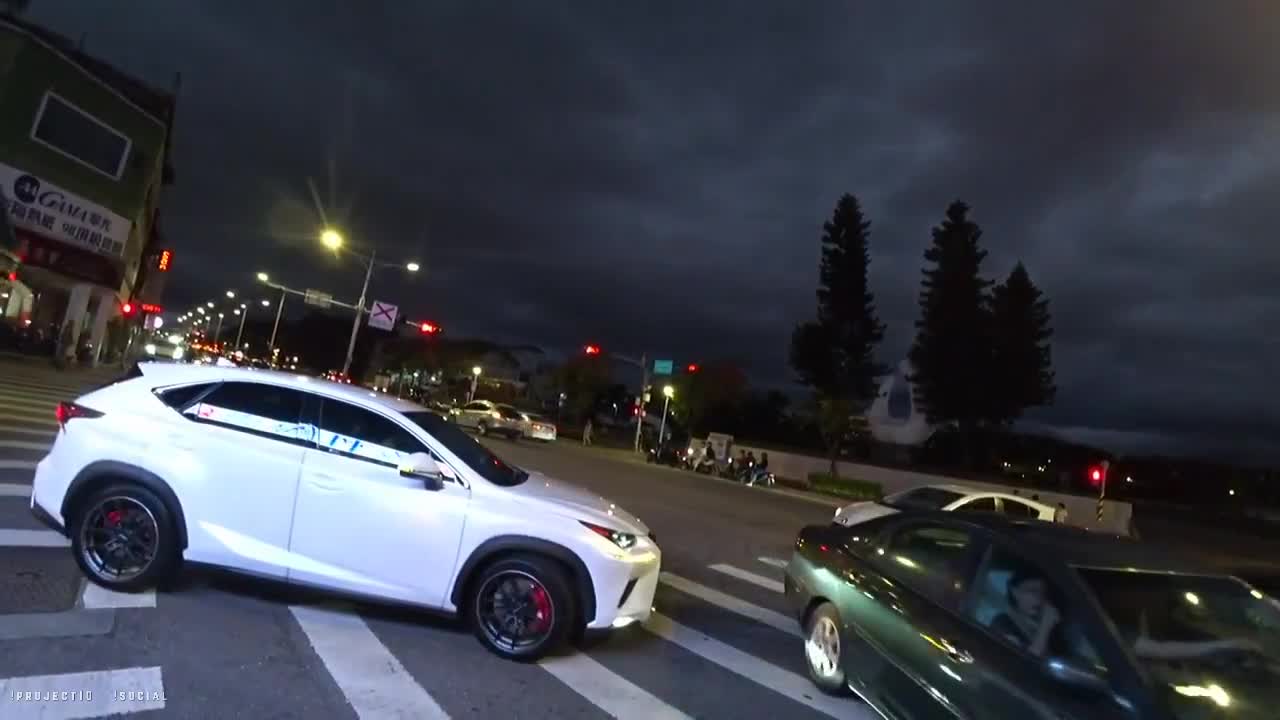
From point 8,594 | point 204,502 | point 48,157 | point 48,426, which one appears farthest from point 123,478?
point 48,157

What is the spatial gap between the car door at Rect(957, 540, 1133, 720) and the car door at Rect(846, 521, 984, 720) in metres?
0.10

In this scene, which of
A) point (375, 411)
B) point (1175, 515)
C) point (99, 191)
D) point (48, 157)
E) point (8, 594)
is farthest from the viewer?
point (1175, 515)

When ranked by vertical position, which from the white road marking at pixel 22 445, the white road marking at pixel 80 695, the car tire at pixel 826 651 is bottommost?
the white road marking at pixel 80 695

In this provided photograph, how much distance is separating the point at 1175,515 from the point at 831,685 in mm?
34977

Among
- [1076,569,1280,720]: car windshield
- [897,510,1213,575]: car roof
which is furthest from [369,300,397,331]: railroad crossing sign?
[1076,569,1280,720]: car windshield

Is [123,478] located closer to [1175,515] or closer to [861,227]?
[1175,515]

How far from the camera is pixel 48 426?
12.9 meters

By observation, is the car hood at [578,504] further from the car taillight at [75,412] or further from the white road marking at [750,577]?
the white road marking at [750,577]

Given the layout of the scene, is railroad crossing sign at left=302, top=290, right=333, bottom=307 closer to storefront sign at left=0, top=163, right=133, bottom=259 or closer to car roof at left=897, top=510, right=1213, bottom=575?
Answer: storefront sign at left=0, top=163, right=133, bottom=259

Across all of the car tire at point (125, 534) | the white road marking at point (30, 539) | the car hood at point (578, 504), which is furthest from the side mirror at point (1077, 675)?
the white road marking at point (30, 539)

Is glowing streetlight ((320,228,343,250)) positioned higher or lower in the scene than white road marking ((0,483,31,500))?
higher

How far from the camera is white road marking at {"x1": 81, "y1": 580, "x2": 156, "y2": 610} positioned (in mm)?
5352

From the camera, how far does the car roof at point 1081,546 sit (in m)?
4.11

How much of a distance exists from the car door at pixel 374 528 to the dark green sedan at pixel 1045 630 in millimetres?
2745
